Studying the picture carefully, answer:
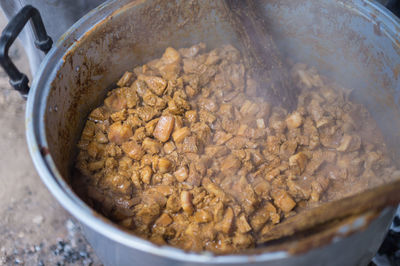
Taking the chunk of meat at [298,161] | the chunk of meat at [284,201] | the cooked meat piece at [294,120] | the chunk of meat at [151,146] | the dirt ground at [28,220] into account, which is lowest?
the dirt ground at [28,220]

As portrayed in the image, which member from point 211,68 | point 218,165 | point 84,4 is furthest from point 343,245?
point 84,4

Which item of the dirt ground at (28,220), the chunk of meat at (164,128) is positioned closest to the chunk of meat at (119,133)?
the chunk of meat at (164,128)

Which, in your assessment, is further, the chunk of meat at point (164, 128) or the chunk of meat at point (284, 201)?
the chunk of meat at point (164, 128)

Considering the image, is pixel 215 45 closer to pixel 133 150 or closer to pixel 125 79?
pixel 125 79

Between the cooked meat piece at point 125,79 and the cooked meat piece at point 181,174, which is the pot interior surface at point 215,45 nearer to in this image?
the cooked meat piece at point 125,79

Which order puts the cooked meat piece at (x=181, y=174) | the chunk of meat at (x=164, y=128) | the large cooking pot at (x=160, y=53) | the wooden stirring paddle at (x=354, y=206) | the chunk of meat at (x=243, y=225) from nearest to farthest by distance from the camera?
1. the wooden stirring paddle at (x=354, y=206)
2. the large cooking pot at (x=160, y=53)
3. the chunk of meat at (x=243, y=225)
4. the cooked meat piece at (x=181, y=174)
5. the chunk of meat at (x=164, y=128)

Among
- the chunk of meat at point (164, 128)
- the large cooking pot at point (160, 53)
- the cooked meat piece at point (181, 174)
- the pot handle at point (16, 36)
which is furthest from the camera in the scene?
the chunk of meat at point (164, 128)

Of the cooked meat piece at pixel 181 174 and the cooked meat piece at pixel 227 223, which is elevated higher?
the cooked meat piece at pixel 227 223

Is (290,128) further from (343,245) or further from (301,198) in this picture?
(343,245)

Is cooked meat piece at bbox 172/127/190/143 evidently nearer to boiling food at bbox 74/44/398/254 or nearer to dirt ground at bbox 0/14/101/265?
→ boiling food at bbox 74/44/398/254
